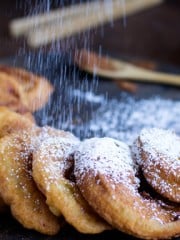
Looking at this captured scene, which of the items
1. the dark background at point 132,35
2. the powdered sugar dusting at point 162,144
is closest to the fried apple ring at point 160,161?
the powdered sugar dusting at point 162,144

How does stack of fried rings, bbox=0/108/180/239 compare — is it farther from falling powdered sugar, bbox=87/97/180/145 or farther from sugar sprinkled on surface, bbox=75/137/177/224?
falling powdered sugar, bbox=87/97/180/145

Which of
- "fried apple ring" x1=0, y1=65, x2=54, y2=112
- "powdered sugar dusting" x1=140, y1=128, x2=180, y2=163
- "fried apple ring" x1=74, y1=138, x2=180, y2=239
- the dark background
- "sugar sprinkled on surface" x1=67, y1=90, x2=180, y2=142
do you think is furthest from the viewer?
the dark background

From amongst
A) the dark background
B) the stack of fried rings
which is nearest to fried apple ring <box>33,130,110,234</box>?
the stack of fried rings

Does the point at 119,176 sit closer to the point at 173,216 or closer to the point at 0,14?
the point at 173,216

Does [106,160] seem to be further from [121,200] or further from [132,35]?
[132,35]

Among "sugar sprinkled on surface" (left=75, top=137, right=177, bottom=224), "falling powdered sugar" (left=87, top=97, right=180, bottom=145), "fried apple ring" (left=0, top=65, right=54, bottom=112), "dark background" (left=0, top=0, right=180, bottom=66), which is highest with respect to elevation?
"sugar sprinkled on surface" (left=75, top=137, right=177, bottom=224)

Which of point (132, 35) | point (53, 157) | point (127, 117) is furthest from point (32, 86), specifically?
point (132, 35)

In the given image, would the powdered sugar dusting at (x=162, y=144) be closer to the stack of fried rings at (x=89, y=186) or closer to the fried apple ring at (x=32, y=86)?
the stack of fried rings at (x=89, y=186)

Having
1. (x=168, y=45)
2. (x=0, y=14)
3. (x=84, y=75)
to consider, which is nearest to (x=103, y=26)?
(x=168, y=45)

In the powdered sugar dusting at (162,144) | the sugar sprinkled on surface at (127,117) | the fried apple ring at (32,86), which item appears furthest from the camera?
the fried apple ring at (32,86)
